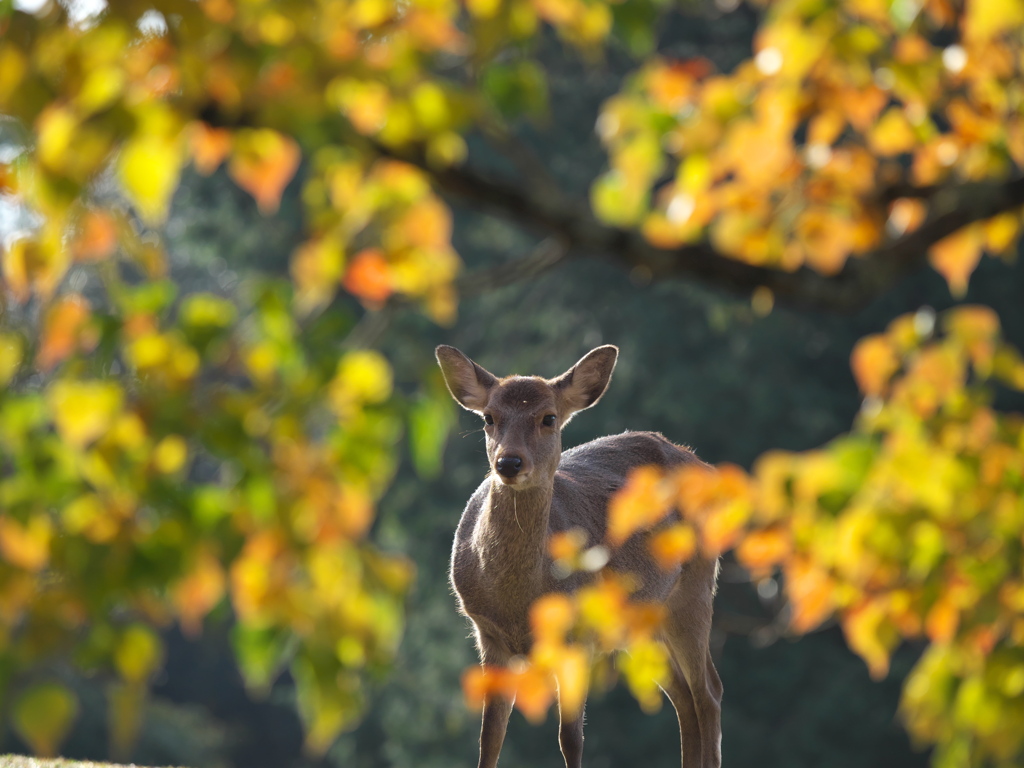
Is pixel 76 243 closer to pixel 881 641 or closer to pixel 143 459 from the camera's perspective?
pixel 143 459

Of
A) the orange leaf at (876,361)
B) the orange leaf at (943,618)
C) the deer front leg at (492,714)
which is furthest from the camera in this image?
the deer front leg at (492,714)

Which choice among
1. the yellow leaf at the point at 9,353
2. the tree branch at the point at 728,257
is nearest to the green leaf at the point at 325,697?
the yellow leaf at the point at 9,353

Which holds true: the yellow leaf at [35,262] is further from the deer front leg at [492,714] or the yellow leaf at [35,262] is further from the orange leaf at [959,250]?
the deer front leg at [492,714]

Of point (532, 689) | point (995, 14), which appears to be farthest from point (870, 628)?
point (995, 14)

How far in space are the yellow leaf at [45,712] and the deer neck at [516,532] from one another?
172 inches

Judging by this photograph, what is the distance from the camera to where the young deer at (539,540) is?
6.52 metres

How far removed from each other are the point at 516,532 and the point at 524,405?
0.65m

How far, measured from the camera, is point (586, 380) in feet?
23.5

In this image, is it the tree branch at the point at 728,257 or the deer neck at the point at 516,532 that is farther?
the deer neck at the point at 516,532

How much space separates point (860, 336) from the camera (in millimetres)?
18094

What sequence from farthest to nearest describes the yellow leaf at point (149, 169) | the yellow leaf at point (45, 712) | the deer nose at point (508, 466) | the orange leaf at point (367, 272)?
1. the deer nose at point (508, 466)
2. the orange leaf at point (367, 272)
3. the yellow leaf at point (149, 169)
4. the yellow leaf at point (45, 712)

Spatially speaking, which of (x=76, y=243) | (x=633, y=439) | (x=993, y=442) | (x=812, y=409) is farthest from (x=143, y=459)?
(x=812, y=409)

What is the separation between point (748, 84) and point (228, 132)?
1.48 m

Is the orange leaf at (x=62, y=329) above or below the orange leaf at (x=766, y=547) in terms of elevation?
above
